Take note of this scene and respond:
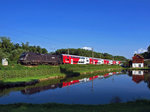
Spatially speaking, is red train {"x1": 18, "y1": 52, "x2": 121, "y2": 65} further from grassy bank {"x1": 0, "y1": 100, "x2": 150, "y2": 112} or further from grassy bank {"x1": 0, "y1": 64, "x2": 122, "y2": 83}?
grassy bank {"x1": 0, "y1": 100, "x2": 150, "y2": 112}

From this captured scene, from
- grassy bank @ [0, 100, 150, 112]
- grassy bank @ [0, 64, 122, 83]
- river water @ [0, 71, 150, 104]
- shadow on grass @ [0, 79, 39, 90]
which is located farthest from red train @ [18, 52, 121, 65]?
grassy bank @ [0, 100, 150, 112]

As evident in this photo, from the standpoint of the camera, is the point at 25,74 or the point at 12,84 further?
the point at 25,74

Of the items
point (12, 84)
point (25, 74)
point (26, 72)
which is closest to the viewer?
point (12, 84)

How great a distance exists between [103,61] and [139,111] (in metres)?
85.6

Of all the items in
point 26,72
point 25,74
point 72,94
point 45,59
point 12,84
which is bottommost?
point 72,94

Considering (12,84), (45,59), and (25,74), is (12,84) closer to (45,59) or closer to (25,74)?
(25,74)

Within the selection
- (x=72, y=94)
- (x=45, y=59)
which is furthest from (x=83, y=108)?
(x=45, y=59)

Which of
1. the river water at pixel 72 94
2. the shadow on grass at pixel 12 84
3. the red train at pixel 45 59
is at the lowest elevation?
the river water at pixel 72 94

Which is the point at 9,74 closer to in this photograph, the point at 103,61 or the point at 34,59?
the point at 34,59

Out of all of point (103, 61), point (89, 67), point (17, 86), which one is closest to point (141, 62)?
point (103, 61)

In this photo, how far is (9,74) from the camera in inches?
1186

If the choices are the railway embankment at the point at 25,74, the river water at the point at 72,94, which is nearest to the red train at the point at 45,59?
the railway embankment at the point at 25,74

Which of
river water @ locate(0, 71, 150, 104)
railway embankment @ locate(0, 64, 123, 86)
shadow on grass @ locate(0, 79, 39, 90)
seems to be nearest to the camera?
river water @ locate(0, 71, 150, 104)

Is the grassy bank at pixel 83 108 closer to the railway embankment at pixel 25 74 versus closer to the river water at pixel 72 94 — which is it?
the river water at pixel 72 94
